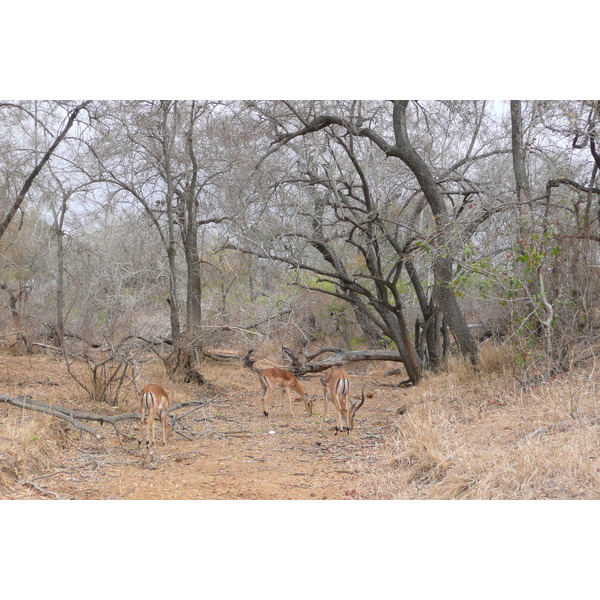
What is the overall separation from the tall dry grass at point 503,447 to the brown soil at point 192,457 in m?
0.45

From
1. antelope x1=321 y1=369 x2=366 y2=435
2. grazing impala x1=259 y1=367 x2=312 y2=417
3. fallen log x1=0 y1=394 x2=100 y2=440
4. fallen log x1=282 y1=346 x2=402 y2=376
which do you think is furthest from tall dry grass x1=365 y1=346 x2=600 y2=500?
fallen log x1=282 y1=346 x2=402 y2=376

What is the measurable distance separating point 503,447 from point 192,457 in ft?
10.1

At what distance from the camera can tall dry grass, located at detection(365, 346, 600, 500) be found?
15.2 feet

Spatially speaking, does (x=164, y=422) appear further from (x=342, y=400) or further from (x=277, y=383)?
(x=277, y=383)

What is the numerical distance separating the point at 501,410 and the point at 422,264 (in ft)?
17.6

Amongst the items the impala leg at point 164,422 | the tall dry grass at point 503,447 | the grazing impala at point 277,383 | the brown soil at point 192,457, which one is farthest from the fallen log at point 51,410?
the grazing impala at point 277,383

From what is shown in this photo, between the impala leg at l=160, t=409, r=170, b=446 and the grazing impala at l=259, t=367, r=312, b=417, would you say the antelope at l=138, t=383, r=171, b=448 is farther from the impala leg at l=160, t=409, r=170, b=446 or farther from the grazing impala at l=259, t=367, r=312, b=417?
the grazing impala at l=259, t=367, r=312, b=417

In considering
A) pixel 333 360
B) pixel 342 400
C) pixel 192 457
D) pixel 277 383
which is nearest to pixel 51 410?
pixel 192 457

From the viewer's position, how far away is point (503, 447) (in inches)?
218

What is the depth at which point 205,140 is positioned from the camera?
1198 centimetres

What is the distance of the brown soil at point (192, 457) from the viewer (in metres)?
5.36

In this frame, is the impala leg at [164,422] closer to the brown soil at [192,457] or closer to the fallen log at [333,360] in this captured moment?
the brown soil at [192,457]
